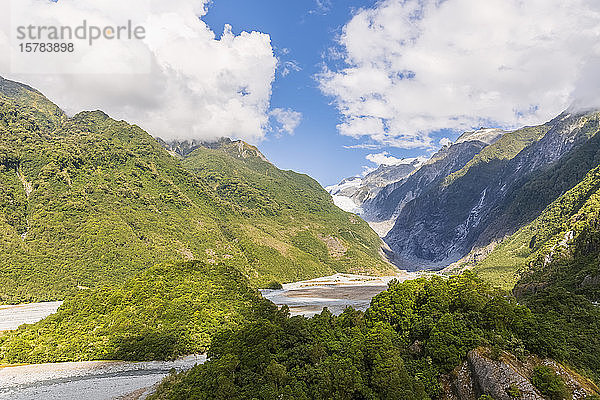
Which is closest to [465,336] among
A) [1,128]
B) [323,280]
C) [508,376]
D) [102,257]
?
[508,376]

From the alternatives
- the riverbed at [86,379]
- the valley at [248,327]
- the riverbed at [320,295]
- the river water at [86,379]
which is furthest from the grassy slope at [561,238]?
the riverbed at [86,379]

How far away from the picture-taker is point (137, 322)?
187 feet

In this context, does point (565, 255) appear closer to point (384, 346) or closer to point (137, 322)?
point (384, 346)

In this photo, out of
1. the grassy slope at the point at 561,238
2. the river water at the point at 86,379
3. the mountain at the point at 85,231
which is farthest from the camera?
the mountain at the point at 85,231

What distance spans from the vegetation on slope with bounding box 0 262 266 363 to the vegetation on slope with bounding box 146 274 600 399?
977 inches

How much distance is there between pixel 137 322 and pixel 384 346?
158 ft

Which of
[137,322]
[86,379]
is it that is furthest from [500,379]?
[137,322]

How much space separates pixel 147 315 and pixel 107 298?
10.0 meters

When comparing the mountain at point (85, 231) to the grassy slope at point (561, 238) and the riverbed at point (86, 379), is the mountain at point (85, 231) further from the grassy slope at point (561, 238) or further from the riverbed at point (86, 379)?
the grassy slope at point (561, 238)

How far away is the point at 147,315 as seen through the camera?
191 ft

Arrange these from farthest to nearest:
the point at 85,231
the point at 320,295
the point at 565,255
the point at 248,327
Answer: the point at 85,231, the point at 320,295, the point at 565,255, the point at 248,327

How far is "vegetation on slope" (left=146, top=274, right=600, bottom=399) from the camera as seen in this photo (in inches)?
841

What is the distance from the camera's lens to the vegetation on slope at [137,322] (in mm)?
53031

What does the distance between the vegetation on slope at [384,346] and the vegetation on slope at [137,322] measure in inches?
977
